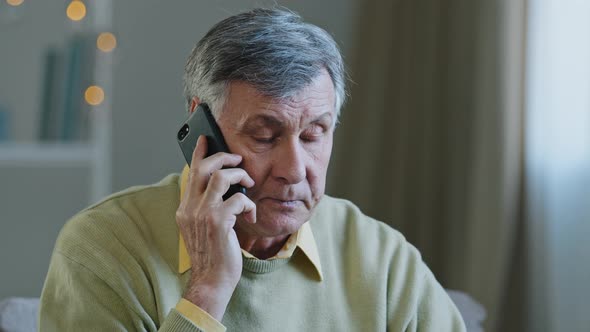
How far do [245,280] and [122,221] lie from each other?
240mm

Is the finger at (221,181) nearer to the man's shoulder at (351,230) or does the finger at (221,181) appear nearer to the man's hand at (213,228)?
the man's hand at (213,228)

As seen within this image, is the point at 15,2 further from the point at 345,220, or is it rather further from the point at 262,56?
the point at 262,56

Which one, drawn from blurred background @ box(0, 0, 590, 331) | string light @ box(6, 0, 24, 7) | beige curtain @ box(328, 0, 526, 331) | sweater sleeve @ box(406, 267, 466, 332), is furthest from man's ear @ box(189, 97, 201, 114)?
string light @ box(6, 0, 24, 7)

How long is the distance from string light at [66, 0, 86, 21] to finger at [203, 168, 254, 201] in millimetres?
2237

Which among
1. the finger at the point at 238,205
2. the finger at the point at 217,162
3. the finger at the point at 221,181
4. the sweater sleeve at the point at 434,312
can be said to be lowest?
the sweater sleeve at the point at 434,312

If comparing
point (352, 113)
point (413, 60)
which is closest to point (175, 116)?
point (352, 113)

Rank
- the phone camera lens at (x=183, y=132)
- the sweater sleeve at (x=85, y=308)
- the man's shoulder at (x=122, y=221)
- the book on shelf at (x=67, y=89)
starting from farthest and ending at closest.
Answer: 1. the book on shelf at (x=67, y=89)
2. the phone camera lens at (x=183, y=132)
3. the man's shoulder at (x=122, y=221)
4. the sweater sleeve at (x=85, y=308)

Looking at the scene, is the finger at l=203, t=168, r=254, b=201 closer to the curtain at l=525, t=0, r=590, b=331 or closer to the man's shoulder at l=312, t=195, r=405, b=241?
the man's shoulder at l=312, t=195, r=405, b=241

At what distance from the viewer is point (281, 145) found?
162 cm

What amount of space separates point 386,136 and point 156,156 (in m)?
1.00

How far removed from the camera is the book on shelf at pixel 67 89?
3.57m

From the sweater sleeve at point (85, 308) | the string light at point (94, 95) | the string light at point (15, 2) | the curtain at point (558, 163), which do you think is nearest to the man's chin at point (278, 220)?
the sweater sleeve at point (85, 308)

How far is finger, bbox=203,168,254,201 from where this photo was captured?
1.58m

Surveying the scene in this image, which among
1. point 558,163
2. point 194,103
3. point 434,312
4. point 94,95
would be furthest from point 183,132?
point 94,95
